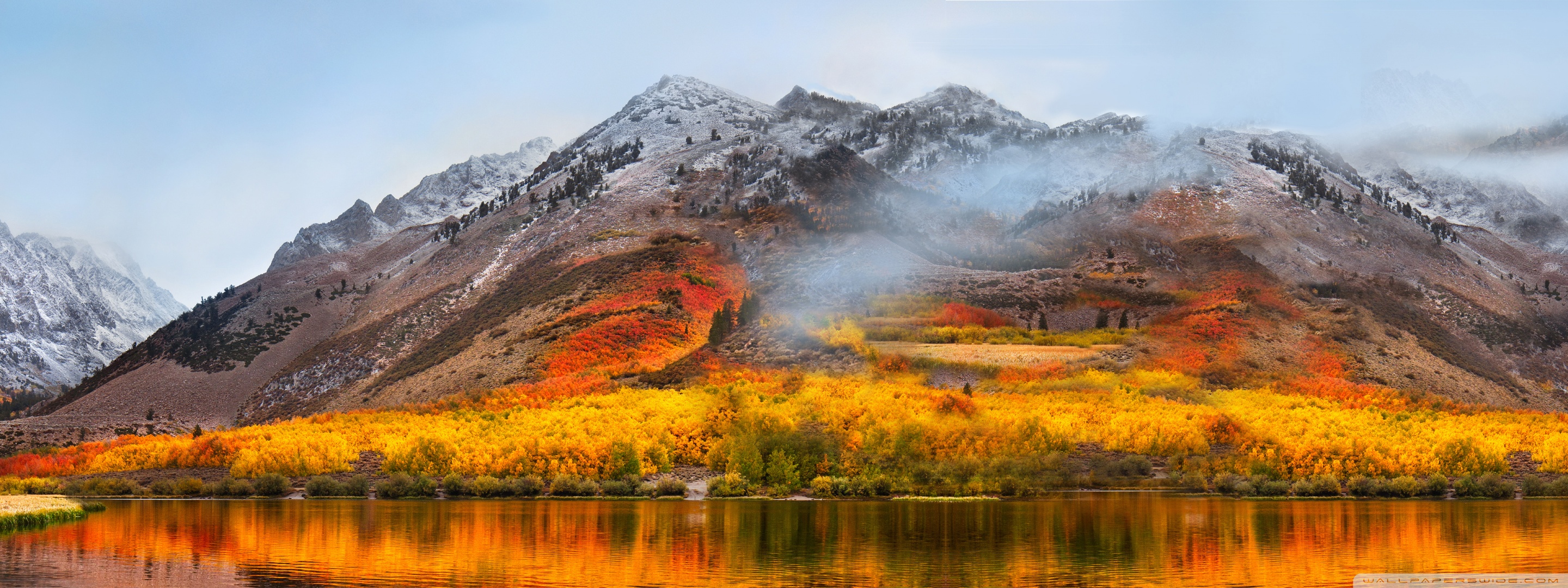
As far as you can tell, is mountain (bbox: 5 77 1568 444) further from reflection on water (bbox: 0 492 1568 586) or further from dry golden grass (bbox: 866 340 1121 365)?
reflection on water (bbox: 0 492 1568 586)

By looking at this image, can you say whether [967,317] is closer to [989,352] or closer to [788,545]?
[989,352]

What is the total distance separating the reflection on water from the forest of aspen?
8.63 metres

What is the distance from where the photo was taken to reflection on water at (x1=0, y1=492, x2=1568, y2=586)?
3891cm

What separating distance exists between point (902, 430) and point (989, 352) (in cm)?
2806

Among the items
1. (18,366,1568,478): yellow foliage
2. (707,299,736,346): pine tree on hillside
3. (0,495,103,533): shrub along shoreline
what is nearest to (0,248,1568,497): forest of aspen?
(18,366,1568,478): yellow foliage

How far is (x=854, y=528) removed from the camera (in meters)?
54.2

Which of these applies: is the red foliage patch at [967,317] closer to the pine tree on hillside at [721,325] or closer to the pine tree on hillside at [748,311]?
the pine tree on hillside at [748,311]

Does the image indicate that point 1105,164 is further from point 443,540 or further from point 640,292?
point 443,540

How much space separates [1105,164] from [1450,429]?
112 metres

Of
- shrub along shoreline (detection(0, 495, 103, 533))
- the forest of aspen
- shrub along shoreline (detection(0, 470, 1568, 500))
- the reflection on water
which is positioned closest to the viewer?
the reflection on water

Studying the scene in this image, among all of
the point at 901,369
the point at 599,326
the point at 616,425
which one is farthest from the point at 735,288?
the point at 616,425

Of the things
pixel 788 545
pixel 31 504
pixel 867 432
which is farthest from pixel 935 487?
pixel 31 504

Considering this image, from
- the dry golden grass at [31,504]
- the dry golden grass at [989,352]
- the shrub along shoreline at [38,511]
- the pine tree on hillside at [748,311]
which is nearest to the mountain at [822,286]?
the pine tree on hillside at [748,311]

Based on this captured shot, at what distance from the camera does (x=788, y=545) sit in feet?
156
